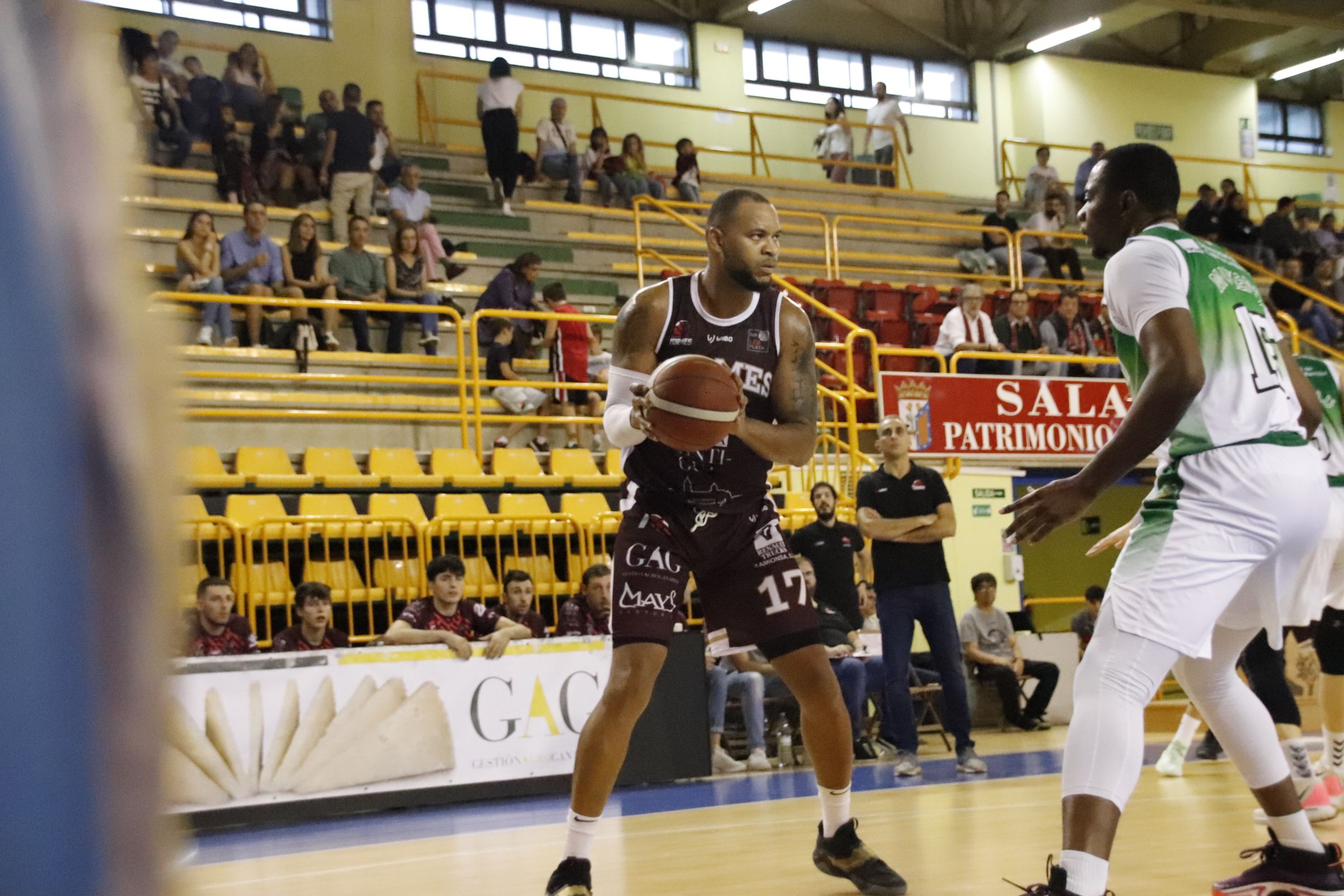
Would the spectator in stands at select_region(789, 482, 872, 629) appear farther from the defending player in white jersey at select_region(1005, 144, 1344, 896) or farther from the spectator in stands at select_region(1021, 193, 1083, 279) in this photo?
the spectator in stands at select_region(1021, 193, 1083, 279)

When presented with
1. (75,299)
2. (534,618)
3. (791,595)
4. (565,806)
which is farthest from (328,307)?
(75,299)

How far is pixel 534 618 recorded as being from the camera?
917 centimetres

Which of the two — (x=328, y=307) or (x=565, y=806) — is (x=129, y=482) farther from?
(x=328, y=307)

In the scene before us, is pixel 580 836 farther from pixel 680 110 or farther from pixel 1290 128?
pixel 1290 128

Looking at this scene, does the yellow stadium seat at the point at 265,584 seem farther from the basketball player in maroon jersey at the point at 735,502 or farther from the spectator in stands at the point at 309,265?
the basketball player in maroon jersey at the point at 735,502

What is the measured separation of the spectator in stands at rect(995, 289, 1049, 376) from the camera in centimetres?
1554

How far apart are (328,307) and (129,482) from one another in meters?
12.6

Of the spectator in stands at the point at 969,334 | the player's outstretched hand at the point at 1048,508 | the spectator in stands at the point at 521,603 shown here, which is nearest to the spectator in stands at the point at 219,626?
the spectator in stands at the point at 521,603

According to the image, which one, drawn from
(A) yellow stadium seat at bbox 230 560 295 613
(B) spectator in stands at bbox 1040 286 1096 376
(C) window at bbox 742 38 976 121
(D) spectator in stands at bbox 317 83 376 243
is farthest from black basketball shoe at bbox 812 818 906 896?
(C) window at bbox 742 38 976 121

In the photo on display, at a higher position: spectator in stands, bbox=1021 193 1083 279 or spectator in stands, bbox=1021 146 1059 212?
spectator in stands, bbox=1021 146 1059 212

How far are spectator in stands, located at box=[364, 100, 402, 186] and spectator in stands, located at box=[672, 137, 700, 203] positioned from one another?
14.4 ft

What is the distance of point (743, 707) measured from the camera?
401 inches

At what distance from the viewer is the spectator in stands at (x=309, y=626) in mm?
8359

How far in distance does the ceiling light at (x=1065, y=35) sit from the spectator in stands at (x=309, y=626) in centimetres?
1907
